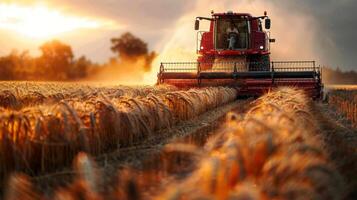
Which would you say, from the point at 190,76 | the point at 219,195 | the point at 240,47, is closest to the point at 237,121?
the point at 219,195

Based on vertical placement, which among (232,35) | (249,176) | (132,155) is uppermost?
(232,35)

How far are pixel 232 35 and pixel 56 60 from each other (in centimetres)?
5107

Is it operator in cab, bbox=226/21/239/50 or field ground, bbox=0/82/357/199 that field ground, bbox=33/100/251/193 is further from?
operator in cab, bbox=226/21/239/50

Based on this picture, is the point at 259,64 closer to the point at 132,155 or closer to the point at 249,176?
the point at 132,155

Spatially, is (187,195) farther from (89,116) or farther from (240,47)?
(240,47)

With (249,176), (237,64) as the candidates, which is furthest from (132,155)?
(237,64)

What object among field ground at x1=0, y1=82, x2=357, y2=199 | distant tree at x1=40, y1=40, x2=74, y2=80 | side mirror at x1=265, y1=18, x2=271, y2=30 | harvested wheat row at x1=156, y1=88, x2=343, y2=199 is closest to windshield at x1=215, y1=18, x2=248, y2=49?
side mirror at x1=265, y1=18, x2=271, y2=30

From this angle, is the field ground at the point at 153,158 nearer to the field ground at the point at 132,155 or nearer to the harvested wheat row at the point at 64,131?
the field ground at the point at 132,155

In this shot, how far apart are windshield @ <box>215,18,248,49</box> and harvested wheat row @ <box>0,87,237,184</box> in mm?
13861

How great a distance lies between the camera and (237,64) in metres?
20.8

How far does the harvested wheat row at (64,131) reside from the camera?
5410 mm

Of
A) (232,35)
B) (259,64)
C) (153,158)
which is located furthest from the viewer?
(232,35)

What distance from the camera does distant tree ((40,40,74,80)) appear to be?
67.4m

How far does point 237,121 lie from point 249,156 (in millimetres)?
1608
